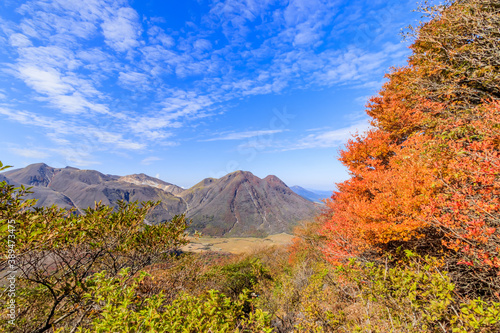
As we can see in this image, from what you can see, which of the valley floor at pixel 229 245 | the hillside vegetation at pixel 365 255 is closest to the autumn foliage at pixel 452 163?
the hillside vegetation at pixel 365 255

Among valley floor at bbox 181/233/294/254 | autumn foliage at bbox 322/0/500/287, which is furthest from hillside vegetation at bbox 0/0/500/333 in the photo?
valley floor at bbox 181/233/294/254

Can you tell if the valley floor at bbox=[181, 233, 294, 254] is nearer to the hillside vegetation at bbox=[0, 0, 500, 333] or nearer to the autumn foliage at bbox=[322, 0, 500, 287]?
the hillside vegetation at bbox=[0, 0, 500, 333]

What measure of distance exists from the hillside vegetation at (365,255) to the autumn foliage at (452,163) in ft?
0.26

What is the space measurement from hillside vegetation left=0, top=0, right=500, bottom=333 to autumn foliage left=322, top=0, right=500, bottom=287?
8cm

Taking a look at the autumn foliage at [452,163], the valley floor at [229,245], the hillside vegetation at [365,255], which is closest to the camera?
the hillside vegetation at [365,255]

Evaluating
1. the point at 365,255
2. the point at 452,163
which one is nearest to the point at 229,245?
the point at 365,255

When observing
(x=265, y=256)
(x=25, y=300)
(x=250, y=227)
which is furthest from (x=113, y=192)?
(x=25, y=300)

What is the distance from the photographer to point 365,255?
11664mm

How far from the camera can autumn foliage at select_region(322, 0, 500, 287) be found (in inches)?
253

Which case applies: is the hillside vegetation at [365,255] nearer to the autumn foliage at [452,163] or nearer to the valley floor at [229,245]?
the autumn foliage at [452,163]

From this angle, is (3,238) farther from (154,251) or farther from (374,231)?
(374,231)

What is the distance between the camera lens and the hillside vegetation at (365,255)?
3.64 meters

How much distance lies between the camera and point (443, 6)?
9.52 meters

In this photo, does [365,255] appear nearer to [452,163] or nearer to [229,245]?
[452,163]
